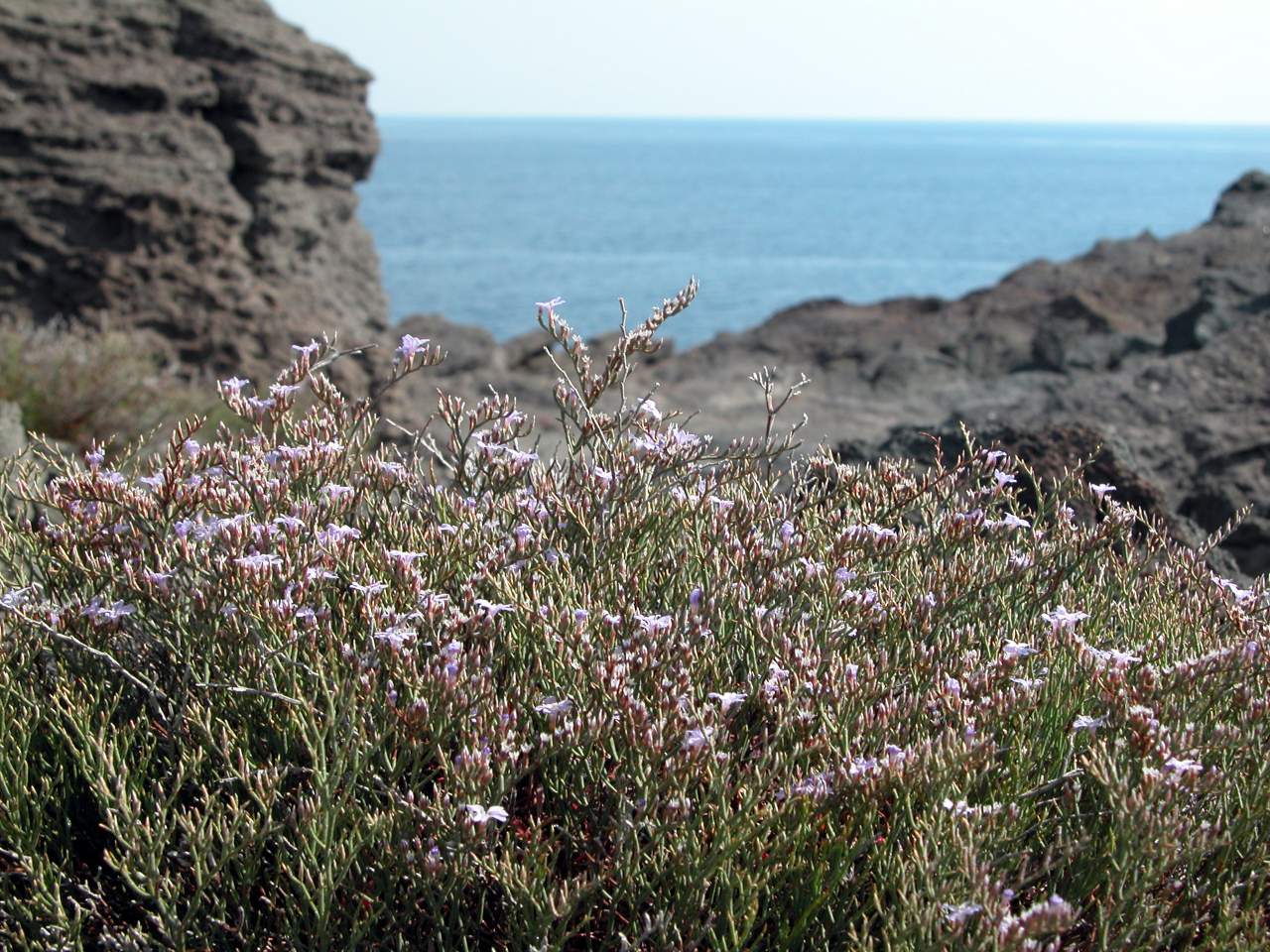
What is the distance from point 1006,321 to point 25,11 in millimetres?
11474

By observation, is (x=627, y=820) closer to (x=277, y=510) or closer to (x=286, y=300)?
(x=277, y=510)

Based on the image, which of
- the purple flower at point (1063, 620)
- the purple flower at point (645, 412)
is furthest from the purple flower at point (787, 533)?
the purple flower at point (1063, 620)

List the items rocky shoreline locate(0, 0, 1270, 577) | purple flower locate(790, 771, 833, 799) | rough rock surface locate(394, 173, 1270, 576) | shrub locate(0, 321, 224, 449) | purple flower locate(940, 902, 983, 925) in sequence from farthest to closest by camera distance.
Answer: rocky shoreline locate(0, 0, 1270, 577) → shrub locate(0, 321, 224, 449) → rough rock surface locate(394, 173, 1270, 576) → purple flower locate(790, 771, 833, 799) → purple flower locate(940, 902, 983, 925)

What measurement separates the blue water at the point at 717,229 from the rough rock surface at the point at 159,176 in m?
21.7

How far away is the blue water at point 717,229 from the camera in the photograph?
1660 inches

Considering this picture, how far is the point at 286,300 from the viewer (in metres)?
11.7

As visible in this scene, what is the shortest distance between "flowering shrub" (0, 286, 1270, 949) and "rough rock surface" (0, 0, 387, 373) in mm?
7900

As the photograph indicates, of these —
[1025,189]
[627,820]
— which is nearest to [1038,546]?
[627,820]

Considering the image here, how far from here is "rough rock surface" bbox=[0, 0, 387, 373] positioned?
10.5 m

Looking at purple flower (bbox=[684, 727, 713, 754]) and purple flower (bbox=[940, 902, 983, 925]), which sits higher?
purple flower (bbox=[684, 727, 713, 754])

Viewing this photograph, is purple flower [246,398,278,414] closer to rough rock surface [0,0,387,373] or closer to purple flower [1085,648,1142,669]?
purple flower [1085,648,1142,669]

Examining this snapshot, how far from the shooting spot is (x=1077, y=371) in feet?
43.6

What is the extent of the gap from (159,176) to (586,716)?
950 centimetres

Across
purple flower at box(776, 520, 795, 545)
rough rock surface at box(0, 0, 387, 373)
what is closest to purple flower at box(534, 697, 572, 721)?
purple flower at box(776, 520, 795, 545)
